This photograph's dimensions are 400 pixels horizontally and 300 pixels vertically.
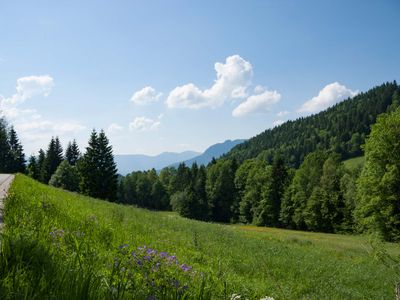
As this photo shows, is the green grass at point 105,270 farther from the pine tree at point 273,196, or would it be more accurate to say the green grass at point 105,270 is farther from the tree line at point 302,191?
the pine tree at point 273,196

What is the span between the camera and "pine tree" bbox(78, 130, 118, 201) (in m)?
61.7

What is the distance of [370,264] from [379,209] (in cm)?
2160

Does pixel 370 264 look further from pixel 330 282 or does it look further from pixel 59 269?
pixel 59 269

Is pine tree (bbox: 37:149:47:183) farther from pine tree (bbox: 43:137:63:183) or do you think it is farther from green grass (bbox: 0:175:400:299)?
green grass (bbox: 0:175:400:299)

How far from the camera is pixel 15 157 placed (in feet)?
287

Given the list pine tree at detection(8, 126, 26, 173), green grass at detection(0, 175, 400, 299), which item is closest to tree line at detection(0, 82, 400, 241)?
pine tree at detection(8, 126, 26, 173)

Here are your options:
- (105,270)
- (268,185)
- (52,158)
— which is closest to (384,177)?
(105,270)

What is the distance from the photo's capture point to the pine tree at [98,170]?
6166cm

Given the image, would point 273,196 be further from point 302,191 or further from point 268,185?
point 302,191

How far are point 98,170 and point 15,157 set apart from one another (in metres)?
37.1

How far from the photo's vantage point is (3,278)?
2994mm

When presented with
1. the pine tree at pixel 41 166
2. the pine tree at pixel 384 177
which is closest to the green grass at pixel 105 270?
the pine tree at pixel 384 177

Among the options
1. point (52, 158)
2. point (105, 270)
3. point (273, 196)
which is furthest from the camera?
point (52, 158)

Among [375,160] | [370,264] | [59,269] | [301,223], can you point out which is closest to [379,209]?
[375,160]
